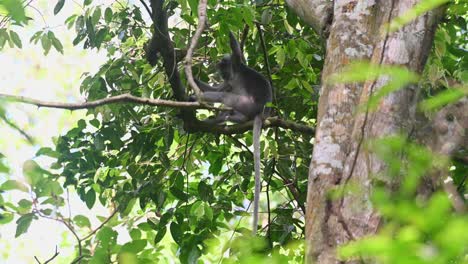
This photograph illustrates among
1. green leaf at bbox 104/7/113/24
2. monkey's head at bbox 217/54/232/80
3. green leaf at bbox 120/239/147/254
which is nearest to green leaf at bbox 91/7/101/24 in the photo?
green leaf at bbox 104/7/113/24

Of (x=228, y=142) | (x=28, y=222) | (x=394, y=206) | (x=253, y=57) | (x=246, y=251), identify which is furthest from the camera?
(x=253, y=57)

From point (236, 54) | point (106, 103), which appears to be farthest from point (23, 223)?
point (236, 54)

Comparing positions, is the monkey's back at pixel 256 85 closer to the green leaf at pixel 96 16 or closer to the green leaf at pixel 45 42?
the green leaf at pixel 96 16

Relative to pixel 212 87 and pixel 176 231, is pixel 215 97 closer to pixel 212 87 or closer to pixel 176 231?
pixel 212 87

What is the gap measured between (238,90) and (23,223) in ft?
8.21

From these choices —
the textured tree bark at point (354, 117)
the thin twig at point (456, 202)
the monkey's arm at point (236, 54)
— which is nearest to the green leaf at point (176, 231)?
the monkey's arm at point (236, 54)

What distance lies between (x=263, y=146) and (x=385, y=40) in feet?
7.42

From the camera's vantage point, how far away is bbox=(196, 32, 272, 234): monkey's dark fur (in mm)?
4785

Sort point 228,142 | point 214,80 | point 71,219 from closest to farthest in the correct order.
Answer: point 71,219 < point 228,142 < point 214,80

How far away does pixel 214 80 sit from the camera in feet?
18.5

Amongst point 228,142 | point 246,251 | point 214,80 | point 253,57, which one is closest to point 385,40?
point 246,251

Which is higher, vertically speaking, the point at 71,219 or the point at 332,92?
the point at 332,92

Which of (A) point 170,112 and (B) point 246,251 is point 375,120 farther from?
(A) point 170,112

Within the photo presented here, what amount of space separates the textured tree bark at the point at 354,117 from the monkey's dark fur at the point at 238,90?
7.41 ft
